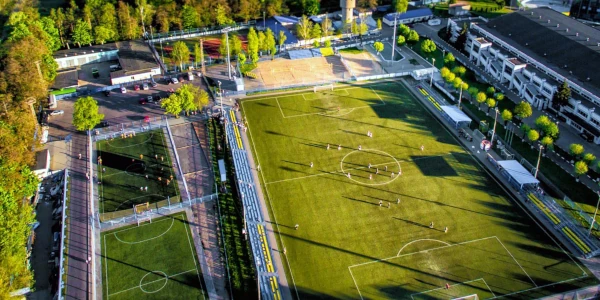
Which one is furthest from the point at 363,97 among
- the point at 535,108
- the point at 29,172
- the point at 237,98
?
the point at 29,172

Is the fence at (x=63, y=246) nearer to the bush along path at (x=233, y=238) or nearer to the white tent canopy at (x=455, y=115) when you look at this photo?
the bush along path at (x=233, y=238)

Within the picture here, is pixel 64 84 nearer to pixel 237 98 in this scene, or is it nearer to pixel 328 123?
pixel 237 98

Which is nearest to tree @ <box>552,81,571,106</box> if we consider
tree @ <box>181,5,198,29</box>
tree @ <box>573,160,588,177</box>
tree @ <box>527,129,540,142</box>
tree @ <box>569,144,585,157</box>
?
tree @ <box>527,129,540,142</box>

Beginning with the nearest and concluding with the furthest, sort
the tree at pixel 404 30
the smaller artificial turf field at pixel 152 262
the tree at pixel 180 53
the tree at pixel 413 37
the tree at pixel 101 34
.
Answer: the smaller artificial turf field at pixel 152 262 → the tree at pixel 180 53 → the tree at pixel 101 34 → the tree at pixel 413 37 → the tree at pixel 404 30

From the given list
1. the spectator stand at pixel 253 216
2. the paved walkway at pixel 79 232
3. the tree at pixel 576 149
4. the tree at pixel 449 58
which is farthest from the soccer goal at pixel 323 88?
the tree at pixel 576 149

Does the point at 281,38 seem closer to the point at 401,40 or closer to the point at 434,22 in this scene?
the point at 401,40

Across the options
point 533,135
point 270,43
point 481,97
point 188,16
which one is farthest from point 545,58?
point 188,16

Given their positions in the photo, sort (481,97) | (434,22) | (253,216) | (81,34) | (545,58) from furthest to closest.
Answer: (434,22), (81,34), (545,58), (481,97), (253,216)

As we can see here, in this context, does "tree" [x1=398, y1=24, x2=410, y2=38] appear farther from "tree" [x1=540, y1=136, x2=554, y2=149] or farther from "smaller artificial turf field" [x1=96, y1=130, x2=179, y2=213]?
"smaller artificial turf field" [x1=96, y1=130, x2=179, y2=213]
